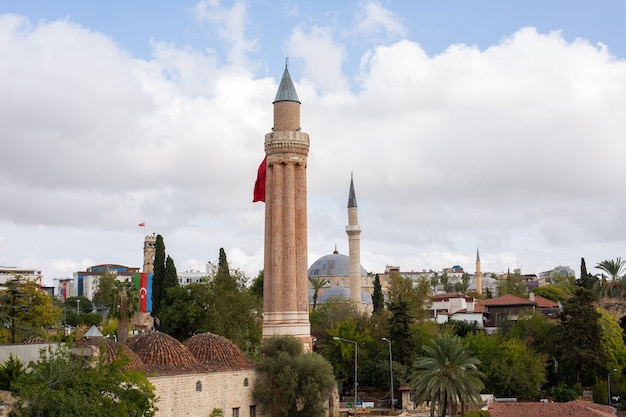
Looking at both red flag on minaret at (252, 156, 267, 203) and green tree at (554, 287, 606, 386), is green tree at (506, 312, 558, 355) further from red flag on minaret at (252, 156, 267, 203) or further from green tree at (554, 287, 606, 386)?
red flag on minaret at (252, 156, 267, 203)

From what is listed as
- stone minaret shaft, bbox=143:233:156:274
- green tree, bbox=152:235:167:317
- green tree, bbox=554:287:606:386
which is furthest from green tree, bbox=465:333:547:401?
stone minaret shaft, bbox=143:233:156:274

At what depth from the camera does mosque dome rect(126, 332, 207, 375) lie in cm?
3330

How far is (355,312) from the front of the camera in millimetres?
69688

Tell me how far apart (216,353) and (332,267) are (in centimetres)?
8145

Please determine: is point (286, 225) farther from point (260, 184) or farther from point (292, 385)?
point (292, 385)

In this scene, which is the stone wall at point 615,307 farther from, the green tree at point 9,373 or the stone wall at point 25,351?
the green tree at point 9,373

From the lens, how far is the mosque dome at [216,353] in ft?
120

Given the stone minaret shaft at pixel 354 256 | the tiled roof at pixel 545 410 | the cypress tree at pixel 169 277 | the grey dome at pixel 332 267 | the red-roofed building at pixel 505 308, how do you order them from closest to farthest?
1. the tiled roof at pixel 545 410
2. the cypress tree at pixel 169 277
3. the red-roofed building at pixel 505 308
4. the stone minaret shaft at pixel 354 256
5. the grey dome at pixel 332 267

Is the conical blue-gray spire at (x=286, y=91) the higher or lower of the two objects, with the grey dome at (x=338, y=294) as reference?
higher

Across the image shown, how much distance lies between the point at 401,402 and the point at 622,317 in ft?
73.7

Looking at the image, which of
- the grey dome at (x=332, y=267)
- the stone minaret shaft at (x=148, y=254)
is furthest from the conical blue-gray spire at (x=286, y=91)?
the stone minaret shaft at (x=148, y=254)

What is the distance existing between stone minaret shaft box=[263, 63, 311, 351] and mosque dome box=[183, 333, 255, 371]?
24.8 feet

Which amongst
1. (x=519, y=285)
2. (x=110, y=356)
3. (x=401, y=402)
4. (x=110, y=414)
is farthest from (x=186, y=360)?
(x=519, y=285)

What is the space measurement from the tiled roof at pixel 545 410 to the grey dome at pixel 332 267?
237 feet
